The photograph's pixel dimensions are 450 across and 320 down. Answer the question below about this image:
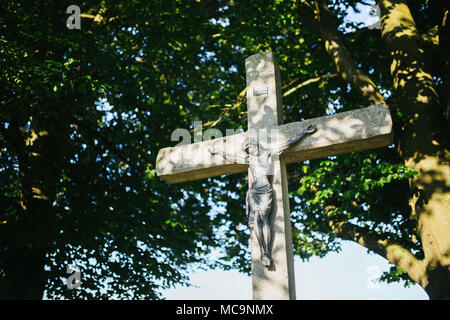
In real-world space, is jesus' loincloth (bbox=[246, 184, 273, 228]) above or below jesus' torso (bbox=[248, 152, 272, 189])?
below

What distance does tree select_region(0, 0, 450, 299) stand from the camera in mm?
6977

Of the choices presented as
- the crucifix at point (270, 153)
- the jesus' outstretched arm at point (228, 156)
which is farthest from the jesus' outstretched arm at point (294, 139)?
the jesus' outstretched arm at point (228, 156)

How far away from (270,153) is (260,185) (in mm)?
472

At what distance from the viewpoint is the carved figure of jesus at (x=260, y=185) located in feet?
14.1

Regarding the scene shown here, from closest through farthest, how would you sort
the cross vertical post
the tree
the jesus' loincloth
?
the cross vertical post
the jesus' loincloth
the tree

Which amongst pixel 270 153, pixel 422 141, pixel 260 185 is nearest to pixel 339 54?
pixel 422 141

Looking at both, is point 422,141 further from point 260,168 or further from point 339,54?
point 260,168

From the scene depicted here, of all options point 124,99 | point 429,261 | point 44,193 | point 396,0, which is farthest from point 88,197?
point 396,0

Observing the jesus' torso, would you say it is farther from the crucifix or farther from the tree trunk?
the tree trunk

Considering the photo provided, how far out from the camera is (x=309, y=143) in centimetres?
474

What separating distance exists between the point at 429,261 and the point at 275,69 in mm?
3926

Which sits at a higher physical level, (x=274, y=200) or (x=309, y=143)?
(x=309, y=143)

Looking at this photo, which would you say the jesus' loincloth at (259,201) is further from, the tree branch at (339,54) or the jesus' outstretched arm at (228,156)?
the tree branch at (339,54)

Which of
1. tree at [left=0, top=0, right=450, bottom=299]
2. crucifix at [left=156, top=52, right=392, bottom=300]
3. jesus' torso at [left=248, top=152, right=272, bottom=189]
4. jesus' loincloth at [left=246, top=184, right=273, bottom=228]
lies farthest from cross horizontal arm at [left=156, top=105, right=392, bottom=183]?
tree at [left=0, top=0, right=450, bottom=299]
